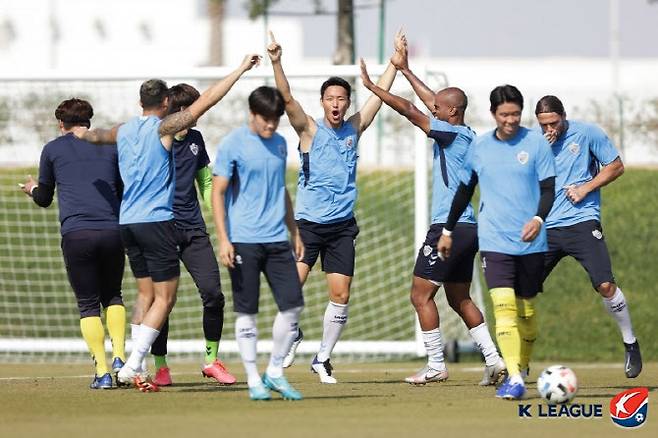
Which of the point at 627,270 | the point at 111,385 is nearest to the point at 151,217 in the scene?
the point at 111,385

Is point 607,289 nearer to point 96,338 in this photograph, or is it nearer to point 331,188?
point 331,188

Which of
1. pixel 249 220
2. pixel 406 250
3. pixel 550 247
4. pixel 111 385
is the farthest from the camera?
pixel 406 250

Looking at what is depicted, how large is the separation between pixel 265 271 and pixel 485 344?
8.73 feet

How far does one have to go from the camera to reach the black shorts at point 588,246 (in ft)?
41.4

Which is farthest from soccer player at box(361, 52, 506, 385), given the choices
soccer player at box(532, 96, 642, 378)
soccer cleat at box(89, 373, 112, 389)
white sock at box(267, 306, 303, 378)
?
soccer cleat at box(89, 373, 112, 389)

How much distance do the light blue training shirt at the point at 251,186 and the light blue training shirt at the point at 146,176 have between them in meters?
1.03

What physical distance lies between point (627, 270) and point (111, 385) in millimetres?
11117

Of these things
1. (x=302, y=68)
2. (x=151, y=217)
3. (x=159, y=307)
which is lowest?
(x=159, y=307)

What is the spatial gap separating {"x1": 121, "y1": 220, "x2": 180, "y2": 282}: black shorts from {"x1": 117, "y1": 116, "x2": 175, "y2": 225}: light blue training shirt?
0.06 metres

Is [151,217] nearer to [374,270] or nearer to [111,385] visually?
[111,385]

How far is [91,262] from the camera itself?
11.8 m

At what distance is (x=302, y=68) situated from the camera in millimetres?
16312

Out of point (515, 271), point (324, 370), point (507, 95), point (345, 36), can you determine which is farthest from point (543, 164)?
point (345, 36)

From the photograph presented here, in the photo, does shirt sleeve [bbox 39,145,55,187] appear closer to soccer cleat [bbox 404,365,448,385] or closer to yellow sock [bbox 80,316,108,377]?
yellow sock [bbox 80,316,108,377]
